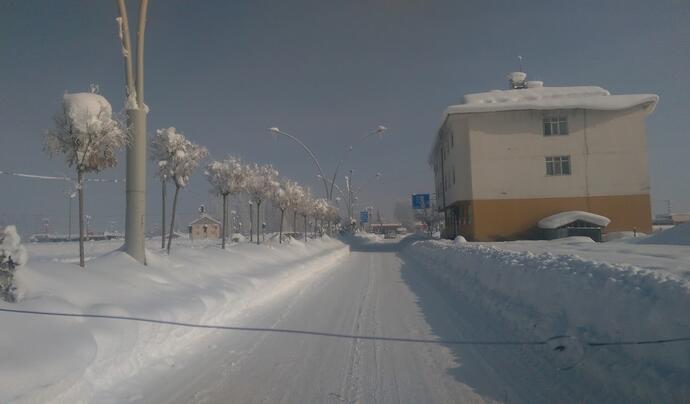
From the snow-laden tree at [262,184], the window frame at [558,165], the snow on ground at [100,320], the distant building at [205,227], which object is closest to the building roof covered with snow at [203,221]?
the distant building at [205,227]

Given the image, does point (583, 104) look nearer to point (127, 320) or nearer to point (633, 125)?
point (633, 125)

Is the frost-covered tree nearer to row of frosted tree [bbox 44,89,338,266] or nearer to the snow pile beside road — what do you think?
row of frosted tree [bbox 44,89,338,266]

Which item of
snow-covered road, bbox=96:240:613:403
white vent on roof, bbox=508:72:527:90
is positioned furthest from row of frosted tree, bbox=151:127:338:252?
white vent on roof, bbox=508:72:527:90

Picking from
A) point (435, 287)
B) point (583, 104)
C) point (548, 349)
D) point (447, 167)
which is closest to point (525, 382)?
point (548, 349)

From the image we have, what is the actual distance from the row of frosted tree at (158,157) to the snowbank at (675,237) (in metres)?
19.2

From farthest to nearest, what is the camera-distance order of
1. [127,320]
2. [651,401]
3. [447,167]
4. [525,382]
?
1. [447,167]
2. [127,320]
3. [525,382]
4. [651,401]

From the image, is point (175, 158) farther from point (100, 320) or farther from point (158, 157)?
point (100, 320)

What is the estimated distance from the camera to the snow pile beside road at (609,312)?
4.34 meters

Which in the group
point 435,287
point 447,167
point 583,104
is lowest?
point 435,287

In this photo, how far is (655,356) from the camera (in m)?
4.44

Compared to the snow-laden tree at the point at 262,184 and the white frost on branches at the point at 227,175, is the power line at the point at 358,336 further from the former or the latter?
the snow-laden tree at the point at 262,184

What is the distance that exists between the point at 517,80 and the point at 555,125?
525 inches

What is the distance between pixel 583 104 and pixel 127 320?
3946 centimetres

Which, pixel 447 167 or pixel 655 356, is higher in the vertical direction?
pixel 447 167
